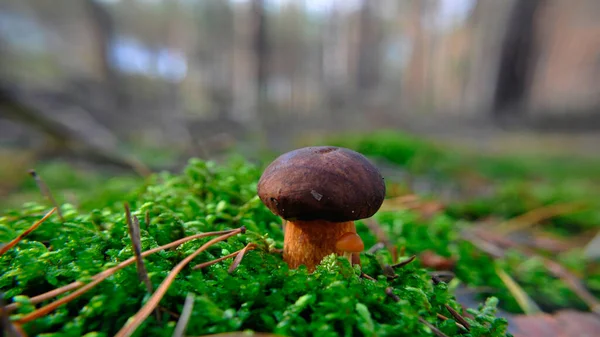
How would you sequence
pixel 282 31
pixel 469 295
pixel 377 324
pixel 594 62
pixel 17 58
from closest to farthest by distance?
pixel 377 324 < pixel 469 295 < pixel 594 62 < pixel 17 58 < pixel 282 31

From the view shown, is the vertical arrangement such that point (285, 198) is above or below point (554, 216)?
above

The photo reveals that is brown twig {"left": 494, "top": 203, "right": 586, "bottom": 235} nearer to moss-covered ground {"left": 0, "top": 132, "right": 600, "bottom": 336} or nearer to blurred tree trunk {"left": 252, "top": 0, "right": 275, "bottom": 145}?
moss-covered ground {"left": 0, "top": 132, "right": 600, "bottom": 336}

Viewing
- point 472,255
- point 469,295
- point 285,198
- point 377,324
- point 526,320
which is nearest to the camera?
point 377,324

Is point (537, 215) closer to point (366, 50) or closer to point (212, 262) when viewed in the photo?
point (212, 262)

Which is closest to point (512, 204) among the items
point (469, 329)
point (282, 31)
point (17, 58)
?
point (469, 329)

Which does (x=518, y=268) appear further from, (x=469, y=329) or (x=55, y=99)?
(x=55, y=99)

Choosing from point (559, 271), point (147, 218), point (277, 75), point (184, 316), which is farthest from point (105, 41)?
point (277, 75)

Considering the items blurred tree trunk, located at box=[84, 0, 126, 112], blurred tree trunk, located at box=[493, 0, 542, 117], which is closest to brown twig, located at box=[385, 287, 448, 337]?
blurred tree trunk, located at box=[493, 0, 542, 117]

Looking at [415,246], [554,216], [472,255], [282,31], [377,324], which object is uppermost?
[282,31]
